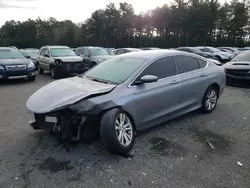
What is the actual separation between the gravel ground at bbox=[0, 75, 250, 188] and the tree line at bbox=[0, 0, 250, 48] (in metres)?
37.6

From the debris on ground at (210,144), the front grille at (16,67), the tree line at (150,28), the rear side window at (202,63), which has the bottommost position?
the debris on ground at (210,144)

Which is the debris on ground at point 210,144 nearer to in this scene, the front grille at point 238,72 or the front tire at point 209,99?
the front tire at point 209,99

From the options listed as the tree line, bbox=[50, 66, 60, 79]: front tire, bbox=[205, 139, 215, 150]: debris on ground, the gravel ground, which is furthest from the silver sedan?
the tree line

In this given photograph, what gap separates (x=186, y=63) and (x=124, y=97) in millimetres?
2010

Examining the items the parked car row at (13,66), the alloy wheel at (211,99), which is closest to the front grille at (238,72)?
the alloy wheel at (211,99)

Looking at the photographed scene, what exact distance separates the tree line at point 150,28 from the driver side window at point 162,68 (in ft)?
121

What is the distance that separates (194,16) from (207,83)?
120 ft

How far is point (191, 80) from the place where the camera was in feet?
15.5

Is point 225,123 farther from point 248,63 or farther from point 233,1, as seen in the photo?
point 233,1

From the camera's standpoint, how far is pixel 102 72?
4426mm

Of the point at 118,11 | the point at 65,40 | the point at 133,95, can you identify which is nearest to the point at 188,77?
the point at 133,95

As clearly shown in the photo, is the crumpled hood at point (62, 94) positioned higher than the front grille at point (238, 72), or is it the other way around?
the crumpled hood at point (62, 94)

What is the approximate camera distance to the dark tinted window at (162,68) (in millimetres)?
4088

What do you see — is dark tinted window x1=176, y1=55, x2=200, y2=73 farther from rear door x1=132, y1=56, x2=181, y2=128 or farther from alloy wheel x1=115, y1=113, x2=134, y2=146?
alloy wheel x1=115, y1=113, x2=134, y2=146
